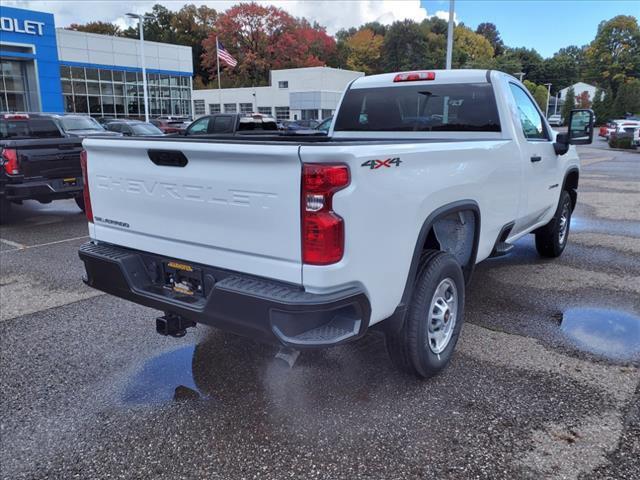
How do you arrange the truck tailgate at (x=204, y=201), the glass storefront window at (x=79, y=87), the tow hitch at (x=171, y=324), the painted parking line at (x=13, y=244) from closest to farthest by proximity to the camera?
the truck tailgate at (x=204, y=201) → the tow hitch at (x=171, y=324) → the painted parking line at (x=13, y=244) → the glass storefront window at (x=79, y=87)

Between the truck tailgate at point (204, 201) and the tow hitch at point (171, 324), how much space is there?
458 millimetres

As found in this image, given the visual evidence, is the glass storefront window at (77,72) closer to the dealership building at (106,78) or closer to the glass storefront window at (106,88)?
the dealership building at (106,78)

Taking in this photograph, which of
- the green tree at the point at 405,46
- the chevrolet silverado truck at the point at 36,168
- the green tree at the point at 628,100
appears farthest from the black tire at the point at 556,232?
the green tree at the point at 405,46

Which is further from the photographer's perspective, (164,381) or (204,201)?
(164,381)

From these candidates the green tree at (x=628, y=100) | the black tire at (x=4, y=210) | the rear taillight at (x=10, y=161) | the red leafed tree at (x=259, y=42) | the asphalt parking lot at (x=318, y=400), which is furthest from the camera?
the red leafed tree at (x=259, y=42)

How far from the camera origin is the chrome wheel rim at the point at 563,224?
20.7 ft

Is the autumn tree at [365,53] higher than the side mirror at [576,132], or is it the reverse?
the autumn tree at [365,53]

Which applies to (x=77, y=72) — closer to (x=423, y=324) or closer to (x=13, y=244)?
(x=13, y=244)

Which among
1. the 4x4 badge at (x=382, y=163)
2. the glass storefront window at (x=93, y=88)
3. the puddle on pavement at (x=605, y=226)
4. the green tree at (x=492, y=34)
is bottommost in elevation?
the puddle on pavement at (x=605, y=226)

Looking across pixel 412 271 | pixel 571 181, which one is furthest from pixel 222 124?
pixel 412 271

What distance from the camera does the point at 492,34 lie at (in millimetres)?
122875

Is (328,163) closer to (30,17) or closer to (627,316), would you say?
(627,316)

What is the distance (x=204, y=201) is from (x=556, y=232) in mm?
4869

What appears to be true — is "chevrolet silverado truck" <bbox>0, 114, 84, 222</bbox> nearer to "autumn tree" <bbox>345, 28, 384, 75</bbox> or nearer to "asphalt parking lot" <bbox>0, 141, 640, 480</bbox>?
"asphalt parking lot" <bbox>0, 141, 640, 480</bbox>
